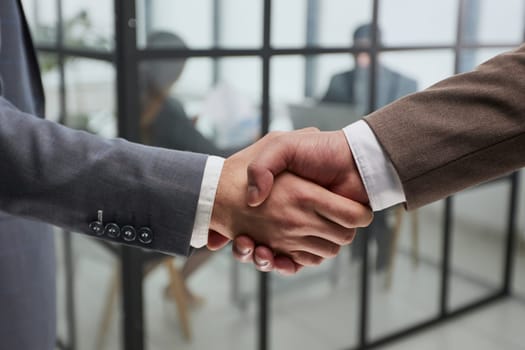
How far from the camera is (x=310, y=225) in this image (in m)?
1.20

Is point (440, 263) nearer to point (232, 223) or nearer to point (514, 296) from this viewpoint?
point (514, 296)

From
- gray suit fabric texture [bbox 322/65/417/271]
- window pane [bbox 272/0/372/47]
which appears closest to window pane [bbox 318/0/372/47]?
window pane [bbox 272/0/372/47]

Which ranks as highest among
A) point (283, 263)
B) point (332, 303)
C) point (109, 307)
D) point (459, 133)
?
point (459, 133)

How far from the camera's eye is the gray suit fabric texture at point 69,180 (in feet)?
3.37

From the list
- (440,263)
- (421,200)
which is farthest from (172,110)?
(440,263)

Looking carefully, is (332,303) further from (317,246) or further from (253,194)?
(253,194)

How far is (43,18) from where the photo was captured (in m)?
2.31

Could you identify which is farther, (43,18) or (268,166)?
(43,18)

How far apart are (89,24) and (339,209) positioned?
1.24 meters

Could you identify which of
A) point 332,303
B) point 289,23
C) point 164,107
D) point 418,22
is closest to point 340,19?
point 289,23

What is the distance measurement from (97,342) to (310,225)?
145cm

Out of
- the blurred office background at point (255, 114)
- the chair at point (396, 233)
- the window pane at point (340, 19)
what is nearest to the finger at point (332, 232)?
the blurred office background at point (255, 114)

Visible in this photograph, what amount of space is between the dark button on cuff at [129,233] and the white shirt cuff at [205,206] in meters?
0.10

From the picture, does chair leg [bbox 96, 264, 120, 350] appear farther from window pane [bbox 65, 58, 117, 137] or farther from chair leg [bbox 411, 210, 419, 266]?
chair leg [bbox 411, 210, 419, 266]
